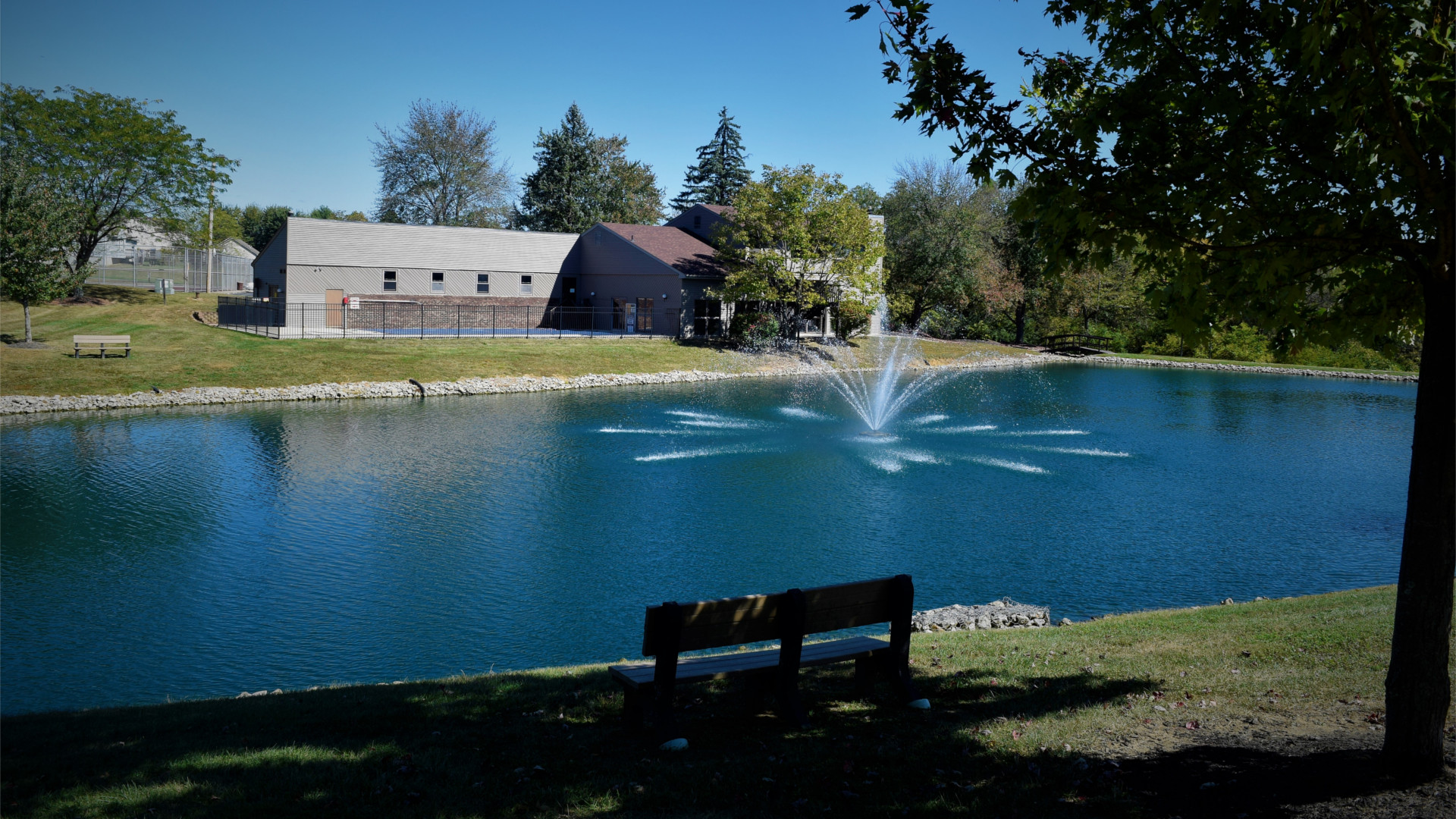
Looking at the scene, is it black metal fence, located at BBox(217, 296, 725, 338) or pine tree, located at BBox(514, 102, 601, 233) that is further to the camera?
pine tree, located at BBox(514, 102, 601, 233)

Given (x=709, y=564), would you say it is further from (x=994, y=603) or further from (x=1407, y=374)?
(x=1407, y=374)

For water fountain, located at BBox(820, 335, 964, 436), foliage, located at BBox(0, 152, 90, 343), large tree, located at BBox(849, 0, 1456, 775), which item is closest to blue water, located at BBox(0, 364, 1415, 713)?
water fountain, located at BBox(820, 335, 964, 436)

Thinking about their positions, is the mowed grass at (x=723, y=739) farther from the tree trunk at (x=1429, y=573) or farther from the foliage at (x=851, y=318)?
the foliage at (x=851, y=318)

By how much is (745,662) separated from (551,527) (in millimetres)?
9083

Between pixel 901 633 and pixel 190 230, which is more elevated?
pixel 190 230

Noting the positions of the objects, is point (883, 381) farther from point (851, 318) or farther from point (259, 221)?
point (259, 221)

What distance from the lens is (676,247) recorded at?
49062 mm

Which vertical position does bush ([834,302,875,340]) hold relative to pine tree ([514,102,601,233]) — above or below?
below

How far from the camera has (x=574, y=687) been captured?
7211 millimetres

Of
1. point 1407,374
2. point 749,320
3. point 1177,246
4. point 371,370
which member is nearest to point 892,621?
point 1177,246

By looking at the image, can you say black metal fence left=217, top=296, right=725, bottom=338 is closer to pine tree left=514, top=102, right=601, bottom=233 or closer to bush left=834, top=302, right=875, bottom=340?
bush left=834, top=302, right=875, bottom=340

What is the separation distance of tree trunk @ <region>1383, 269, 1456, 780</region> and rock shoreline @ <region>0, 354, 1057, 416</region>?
1201 inches

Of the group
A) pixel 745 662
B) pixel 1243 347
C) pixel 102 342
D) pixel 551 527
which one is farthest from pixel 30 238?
pixel 1243 347

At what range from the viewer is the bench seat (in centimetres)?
622
